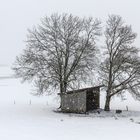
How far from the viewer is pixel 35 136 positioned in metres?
23.7

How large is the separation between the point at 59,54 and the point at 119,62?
7.09m

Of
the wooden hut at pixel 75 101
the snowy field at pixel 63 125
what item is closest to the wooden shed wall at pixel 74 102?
the wooden hut at pixel 75 101

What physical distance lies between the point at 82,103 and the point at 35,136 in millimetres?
12863

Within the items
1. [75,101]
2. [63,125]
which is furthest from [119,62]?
[63,125]

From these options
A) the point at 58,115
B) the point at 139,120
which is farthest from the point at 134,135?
the point at 58,115

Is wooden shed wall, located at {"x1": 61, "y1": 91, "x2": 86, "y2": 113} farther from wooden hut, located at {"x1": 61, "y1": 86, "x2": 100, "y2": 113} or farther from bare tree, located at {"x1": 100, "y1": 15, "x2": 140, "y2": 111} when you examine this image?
bare tree, located at {"x1": 100, "y1": 15, "x2": 140, "y2": 111}

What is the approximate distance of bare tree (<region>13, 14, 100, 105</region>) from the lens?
36.7 metres

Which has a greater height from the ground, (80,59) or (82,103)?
(80,59)

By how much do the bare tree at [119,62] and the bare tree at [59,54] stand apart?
71.5 inches

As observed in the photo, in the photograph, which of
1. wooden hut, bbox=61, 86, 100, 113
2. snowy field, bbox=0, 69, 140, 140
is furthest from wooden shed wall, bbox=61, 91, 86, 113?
snowy field, bbox=0, 69, 140, 140

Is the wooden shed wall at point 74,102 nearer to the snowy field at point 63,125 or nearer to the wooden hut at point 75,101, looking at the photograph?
the wooden hut at point 75,101

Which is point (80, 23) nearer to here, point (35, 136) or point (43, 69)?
point (43, 69)

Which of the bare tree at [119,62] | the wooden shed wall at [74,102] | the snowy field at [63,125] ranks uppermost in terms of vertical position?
the bare tree at [119,62]

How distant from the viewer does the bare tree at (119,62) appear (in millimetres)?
36312
